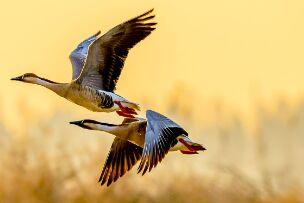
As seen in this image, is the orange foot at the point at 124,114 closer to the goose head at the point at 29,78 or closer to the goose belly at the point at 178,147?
the goose belly at the point at 178,147

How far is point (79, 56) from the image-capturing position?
13.5 m

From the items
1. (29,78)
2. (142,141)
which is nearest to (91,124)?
(142,141)

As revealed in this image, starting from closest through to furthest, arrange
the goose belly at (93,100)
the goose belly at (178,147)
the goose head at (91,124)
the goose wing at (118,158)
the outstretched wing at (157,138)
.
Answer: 1. the outstretched wing at (157,138)
2. the goose belly at (178,147)
3. the goose head at (91,124)
4. the goose belly at (93,100)
5. the goose wing at (118,158)

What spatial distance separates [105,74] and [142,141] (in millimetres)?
915

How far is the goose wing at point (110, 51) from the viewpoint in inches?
496

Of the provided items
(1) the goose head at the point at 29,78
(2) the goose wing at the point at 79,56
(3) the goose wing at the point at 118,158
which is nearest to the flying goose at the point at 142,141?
(3) the goose wing at the point at 118,158

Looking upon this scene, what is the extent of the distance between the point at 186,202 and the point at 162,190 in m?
0.44

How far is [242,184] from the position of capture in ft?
54.9

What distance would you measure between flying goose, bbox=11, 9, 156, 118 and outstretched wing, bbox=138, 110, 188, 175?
2.21 ft

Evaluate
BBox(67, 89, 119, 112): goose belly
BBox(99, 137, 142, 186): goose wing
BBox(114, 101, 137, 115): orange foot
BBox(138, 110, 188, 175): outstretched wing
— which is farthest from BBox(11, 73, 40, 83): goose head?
BBox(138, 110, 188, 175): outstretched wing

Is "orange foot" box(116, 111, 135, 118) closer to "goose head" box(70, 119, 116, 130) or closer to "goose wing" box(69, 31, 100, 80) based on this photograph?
"goose head" box(70, 119, 116, 130)

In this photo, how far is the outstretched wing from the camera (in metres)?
11.2

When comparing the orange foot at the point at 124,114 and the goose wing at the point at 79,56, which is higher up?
the goose wing at the point at 79,56

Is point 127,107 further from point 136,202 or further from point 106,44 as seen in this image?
point 136,202
